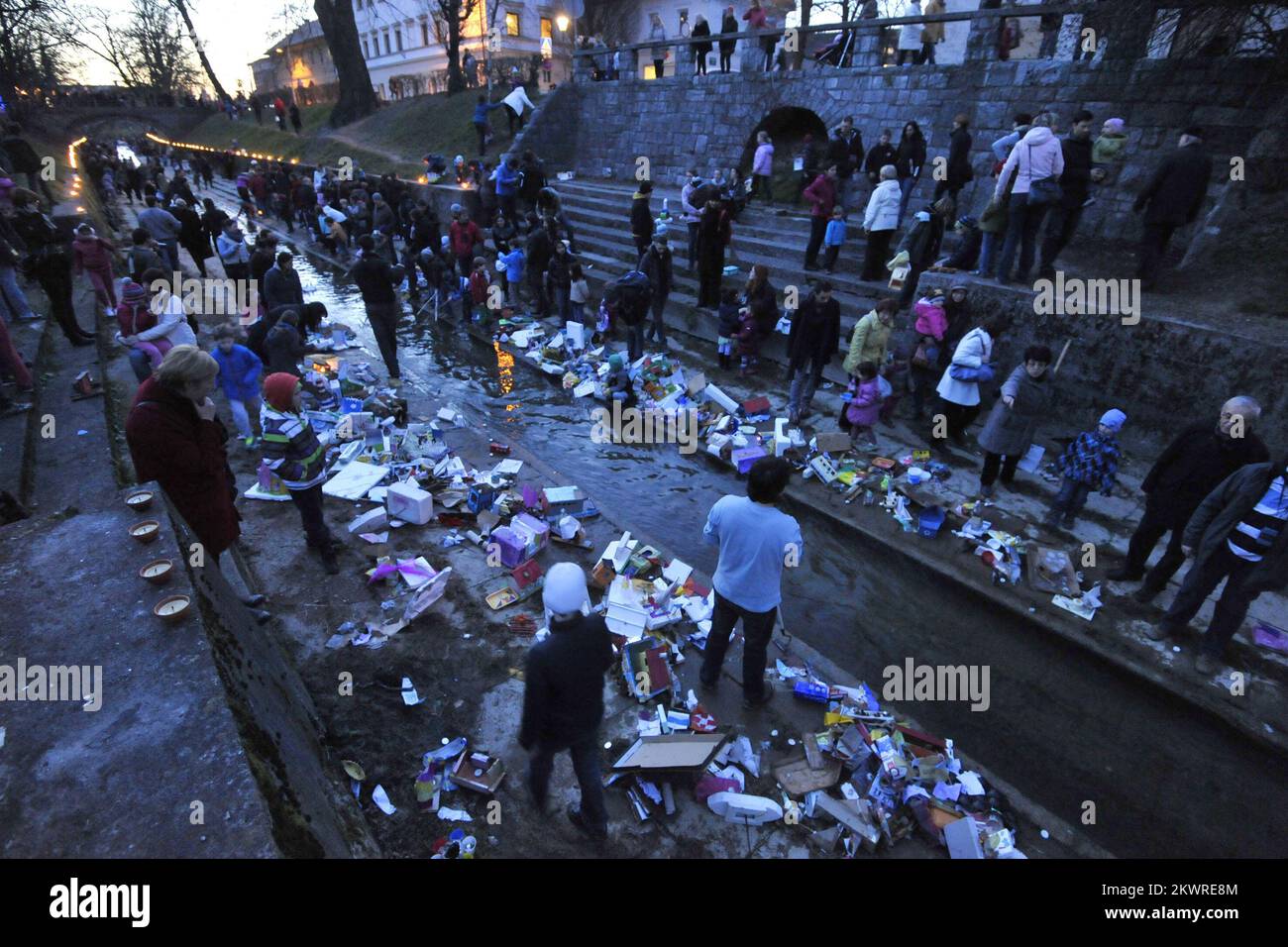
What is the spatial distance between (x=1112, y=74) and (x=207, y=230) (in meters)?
17.8

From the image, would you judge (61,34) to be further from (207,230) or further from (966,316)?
(966,316)

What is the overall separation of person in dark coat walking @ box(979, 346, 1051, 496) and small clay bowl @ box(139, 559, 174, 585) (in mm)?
6770

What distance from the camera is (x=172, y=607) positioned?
3100 millimetres

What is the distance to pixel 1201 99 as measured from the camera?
8.28 metres

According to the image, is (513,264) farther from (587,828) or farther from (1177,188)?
(587,828)

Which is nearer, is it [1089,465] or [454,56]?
[1089,465]

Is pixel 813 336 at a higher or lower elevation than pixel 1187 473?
higher

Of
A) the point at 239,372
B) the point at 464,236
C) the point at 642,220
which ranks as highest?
the point at 642,220

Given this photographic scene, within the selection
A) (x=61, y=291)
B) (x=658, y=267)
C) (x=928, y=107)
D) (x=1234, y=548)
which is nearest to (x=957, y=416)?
(x=1234, y=548)

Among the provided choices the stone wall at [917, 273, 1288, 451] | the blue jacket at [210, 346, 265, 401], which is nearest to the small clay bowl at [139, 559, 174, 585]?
the blue jacket at [210, 346, 265, 401]

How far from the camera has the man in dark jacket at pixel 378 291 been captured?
8234 millimetres

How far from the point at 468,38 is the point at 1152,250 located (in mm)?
46640

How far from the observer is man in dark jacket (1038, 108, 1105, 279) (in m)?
6.87

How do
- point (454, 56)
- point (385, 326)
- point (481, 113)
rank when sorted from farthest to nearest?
point (454, 56), point (481, 113), point (385, 326)
